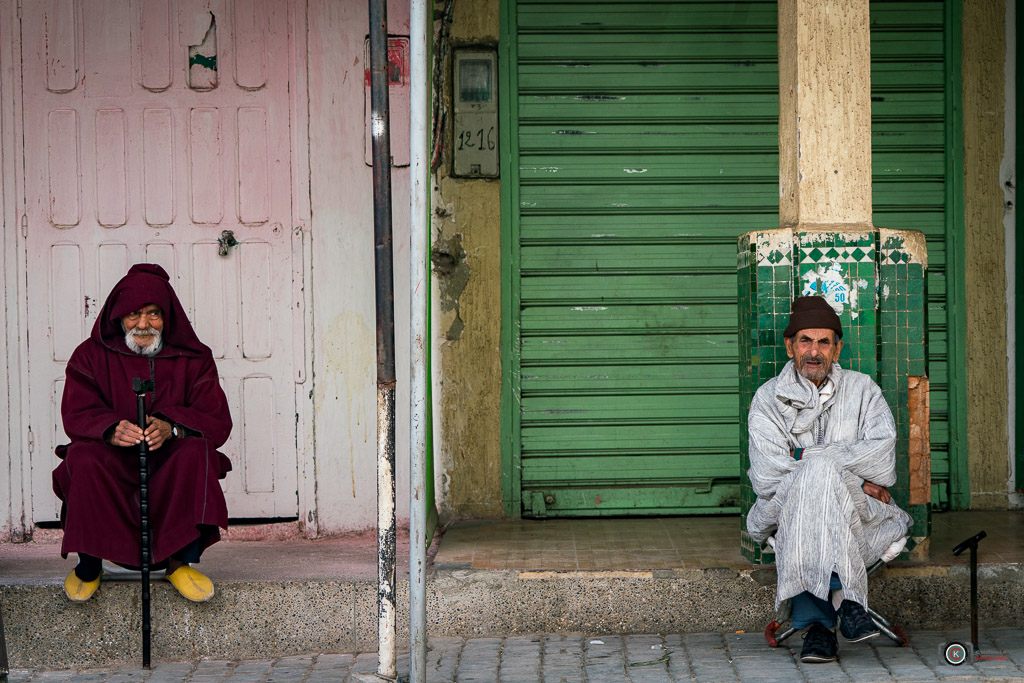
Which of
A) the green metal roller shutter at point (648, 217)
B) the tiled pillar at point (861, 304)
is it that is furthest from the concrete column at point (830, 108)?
the green metal roller shutter at point (648, 217)

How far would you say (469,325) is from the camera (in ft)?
20.4

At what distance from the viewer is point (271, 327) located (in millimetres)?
6043

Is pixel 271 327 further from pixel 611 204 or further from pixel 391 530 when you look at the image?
pixel 391 530

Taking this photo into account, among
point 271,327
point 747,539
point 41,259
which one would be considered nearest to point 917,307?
point 747,539

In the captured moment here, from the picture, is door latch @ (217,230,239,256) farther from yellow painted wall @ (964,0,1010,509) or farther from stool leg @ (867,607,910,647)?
yellow painted wall @ (964,0,1010,509)

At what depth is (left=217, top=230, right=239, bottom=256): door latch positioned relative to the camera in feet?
19.6

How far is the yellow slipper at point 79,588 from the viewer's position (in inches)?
189

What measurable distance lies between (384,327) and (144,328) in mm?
1591

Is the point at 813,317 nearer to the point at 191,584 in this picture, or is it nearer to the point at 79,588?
the point at 191,584

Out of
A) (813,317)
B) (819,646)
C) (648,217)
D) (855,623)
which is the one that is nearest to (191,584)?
(819,646)

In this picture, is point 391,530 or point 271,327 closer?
point 391,530

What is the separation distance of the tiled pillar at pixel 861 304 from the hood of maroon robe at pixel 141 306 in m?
2.54

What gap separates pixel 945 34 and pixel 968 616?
3.25m

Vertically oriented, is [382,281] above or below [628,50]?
below
